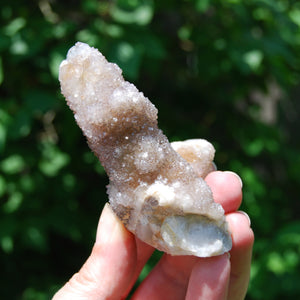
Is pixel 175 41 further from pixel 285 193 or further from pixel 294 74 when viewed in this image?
pixel 285 193

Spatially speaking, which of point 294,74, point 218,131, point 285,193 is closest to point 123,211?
point 218,131

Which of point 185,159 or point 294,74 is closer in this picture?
point 185,159

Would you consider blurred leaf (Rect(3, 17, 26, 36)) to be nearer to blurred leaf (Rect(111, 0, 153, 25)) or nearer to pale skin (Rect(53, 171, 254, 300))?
blurred leaf (Rect(111, 0, 153, 25))

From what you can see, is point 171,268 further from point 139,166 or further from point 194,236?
point 139,166

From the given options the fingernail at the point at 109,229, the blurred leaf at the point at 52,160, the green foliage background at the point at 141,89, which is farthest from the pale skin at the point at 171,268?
the blurred leaf at the point at 52,160

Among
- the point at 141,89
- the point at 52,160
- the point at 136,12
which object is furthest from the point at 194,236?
the point at 141,89

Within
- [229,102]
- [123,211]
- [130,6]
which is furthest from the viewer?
[229,102]
